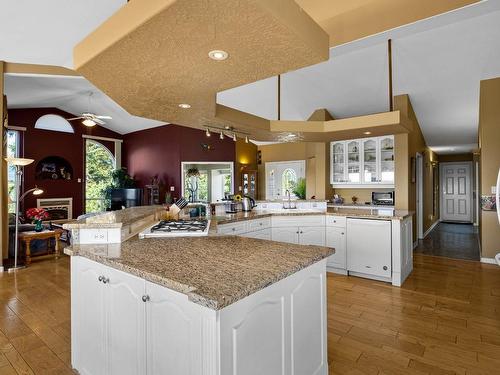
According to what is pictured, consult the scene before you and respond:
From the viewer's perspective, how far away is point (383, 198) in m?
5.71

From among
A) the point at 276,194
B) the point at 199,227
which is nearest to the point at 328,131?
the point at 199,227

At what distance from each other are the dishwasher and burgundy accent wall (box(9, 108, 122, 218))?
8172mm

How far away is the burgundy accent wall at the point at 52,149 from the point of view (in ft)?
25.0

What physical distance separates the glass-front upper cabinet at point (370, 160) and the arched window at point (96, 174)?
7910 millimetres

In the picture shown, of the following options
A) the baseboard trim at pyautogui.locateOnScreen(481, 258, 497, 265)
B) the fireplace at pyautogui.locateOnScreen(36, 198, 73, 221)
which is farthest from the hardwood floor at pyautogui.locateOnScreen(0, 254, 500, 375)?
the fireplace at pyautogui.locateOnScreen(36, 198, 73, 221)

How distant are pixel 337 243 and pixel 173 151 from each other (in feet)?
20.1

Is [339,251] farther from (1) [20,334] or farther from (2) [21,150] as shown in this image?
(2) [21,150]

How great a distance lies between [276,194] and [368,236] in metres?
5.73

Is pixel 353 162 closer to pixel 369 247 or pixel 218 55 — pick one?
pixel 369 247

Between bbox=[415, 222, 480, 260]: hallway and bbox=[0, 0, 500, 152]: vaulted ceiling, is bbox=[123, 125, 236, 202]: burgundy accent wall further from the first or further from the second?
bbox=[415, 222, 480, 260]: hallway

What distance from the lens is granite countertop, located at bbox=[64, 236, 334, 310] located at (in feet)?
3.58

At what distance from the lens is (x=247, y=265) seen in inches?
55.0

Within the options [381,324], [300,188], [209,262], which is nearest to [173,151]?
[300,188]

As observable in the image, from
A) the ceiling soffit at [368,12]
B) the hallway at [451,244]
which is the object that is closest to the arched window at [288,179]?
the hallway at [451,244]
